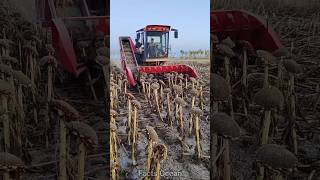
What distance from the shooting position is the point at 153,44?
2.79 metres

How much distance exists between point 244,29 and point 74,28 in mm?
1080

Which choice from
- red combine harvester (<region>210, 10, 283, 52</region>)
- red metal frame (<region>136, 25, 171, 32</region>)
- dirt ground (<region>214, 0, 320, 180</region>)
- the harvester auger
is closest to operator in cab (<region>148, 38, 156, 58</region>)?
red metal frame (<region>136, 25, 171, 32</region>)

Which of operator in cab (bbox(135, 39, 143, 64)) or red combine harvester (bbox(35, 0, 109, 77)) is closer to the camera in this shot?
operator in cab (bbox(135, 39, 143, 64))

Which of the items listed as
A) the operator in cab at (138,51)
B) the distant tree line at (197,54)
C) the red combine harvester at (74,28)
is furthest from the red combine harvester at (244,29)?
the red combine harvester at (74,28)

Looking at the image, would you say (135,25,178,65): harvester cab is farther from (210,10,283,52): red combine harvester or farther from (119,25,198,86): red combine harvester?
(210,10,283,52): red combine harvester

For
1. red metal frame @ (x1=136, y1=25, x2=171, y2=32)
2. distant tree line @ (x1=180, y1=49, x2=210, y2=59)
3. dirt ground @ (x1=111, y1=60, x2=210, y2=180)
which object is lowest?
dirt ground @ (x1=111, y1=60, x2=210, y2=180)

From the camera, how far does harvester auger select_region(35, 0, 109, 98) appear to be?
9.47 feet

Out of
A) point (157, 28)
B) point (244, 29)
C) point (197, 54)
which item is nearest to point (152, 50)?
point (157, 28)

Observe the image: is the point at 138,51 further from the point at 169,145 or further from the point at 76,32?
the point at 169,145

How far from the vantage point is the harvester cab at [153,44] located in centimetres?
268

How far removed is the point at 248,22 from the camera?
2.98 metres

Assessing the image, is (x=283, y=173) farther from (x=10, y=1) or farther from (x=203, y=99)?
(x=10, y=1)

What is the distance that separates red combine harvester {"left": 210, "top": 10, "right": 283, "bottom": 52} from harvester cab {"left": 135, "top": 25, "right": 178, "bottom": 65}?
14.0 inches

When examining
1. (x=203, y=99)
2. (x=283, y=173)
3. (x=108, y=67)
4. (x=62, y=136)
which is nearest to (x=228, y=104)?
(x=203, y=99)
